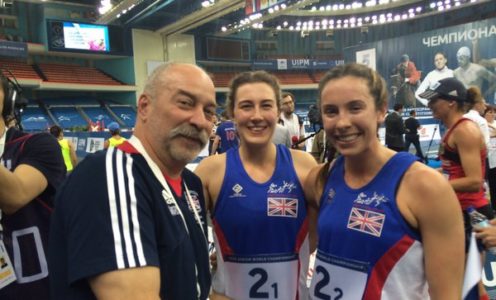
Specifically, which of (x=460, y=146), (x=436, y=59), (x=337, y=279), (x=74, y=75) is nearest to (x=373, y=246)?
Result: (x=337, y=279)

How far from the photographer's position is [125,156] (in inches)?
37.9

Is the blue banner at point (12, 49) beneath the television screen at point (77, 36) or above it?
beneath

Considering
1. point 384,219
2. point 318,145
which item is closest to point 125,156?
point 384,219

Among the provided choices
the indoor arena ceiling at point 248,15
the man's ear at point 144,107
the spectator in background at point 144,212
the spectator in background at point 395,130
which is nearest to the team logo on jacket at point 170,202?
the spectator in background at point 144,212

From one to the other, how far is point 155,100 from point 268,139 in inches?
33.8

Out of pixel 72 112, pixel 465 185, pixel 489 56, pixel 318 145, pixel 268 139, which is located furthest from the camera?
pixel 72 112

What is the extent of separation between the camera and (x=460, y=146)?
271 centimetres

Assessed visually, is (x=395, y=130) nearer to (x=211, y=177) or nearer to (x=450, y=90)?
(x=450, y=90)

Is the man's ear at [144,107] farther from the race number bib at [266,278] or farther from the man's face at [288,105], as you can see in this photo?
the man's face at [288,105]

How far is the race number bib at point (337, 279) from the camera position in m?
1.40

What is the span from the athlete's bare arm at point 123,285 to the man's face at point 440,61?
15.5 m

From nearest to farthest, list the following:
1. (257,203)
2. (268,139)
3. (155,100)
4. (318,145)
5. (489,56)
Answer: (155,100) → (257,203) → (268,139) → (318,145) → (489,56)

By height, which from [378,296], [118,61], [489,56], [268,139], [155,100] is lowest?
[378,296]

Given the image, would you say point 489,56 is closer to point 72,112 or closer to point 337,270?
point 337,270
